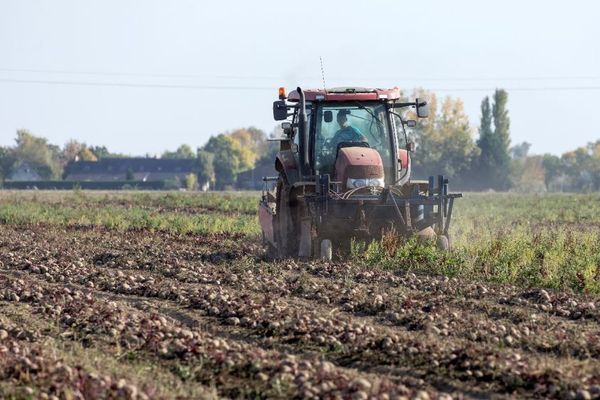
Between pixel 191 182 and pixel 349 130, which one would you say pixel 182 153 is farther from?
pixel 349 130

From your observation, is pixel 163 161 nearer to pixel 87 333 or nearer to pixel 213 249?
pixel 213 249

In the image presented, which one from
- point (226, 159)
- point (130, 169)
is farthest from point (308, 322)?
point (226, 159)

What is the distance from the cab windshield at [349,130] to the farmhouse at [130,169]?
111 metres

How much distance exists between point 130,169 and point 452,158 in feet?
146

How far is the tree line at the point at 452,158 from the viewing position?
340 feet

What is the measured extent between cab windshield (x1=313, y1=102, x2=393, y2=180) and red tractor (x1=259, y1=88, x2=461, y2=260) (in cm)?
2

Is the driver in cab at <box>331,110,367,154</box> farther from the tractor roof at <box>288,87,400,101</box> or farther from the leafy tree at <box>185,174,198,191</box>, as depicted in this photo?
the leafy tree at <box>185,174,198,191</box>

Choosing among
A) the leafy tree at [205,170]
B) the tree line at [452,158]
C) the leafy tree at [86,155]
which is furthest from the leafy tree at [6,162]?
the leafy tree at [205,170]

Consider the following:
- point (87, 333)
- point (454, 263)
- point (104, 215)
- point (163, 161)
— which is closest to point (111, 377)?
point (87, 333)

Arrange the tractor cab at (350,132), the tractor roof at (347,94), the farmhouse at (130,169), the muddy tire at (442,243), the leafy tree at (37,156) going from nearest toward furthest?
1. the muddy tire at (442,243)
2. the tractor cab at (350,132)
3. the tractor roof at (347,94)
4. the farmhouse at (130,169)
5. the leafy tree at (37,156)

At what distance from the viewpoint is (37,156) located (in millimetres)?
138125

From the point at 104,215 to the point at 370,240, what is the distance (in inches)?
696

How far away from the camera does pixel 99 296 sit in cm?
1372

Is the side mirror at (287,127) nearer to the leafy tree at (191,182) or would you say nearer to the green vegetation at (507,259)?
the green vegetation at (507,259)
